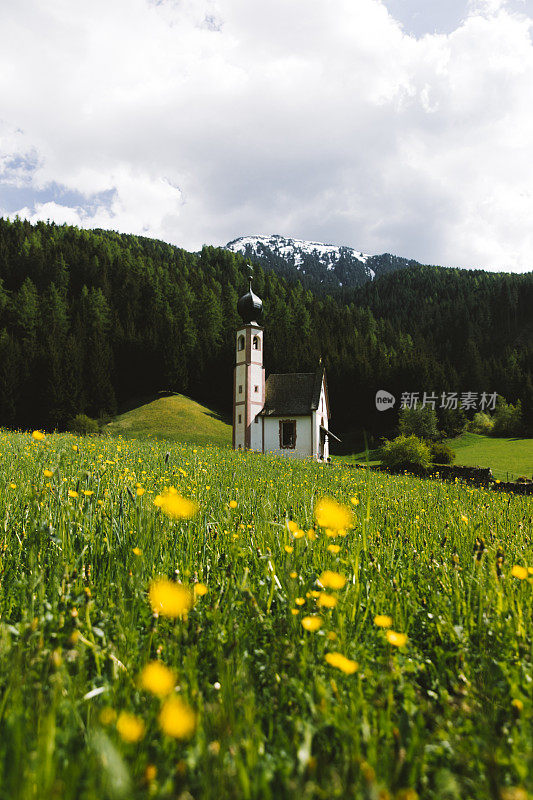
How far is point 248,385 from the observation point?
43531mm

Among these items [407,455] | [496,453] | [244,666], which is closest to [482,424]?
[496,453]

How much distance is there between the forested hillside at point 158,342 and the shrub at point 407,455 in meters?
26.1

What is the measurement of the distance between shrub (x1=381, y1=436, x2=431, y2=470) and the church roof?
1060 cm

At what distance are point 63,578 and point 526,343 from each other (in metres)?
160

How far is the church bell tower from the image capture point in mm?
43188

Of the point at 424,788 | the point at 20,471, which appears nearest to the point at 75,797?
the point at 424,788

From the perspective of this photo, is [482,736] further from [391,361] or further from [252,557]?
[391,361]

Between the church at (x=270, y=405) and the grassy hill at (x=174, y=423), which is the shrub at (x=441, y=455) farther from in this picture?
the grassy hill at (x=174, y=423)

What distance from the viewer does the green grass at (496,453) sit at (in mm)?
35094

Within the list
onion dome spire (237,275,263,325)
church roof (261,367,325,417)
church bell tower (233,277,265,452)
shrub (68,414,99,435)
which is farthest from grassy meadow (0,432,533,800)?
shrub (68,414,99,435)

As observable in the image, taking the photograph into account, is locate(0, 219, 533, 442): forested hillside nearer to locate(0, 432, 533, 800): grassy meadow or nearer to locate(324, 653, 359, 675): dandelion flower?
locate(0, 432, 533, 800): grassy meadow

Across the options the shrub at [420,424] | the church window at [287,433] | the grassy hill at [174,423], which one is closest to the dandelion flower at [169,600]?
the church window at [287,433]

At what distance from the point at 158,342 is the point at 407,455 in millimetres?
53525

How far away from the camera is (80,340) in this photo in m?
67.8
